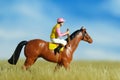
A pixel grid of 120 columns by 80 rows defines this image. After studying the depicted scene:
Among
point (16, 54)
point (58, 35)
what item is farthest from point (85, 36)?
point (16, 54)

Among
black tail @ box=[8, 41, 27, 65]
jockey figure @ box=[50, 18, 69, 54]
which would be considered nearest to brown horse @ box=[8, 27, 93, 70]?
jockey figure @ box=[50, 18, 69, 54]

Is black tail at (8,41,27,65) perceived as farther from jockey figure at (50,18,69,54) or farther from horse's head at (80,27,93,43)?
horse's head at (80,27,93,43)

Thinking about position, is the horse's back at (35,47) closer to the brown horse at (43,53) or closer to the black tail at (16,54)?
the brown horse at (43,53)

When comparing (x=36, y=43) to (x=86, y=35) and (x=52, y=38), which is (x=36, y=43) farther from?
(x=86, y=35)

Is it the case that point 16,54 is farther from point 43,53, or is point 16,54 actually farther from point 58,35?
point 58,35

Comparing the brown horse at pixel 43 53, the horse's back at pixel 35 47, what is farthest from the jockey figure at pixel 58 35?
the horse's back at pixel 35 47

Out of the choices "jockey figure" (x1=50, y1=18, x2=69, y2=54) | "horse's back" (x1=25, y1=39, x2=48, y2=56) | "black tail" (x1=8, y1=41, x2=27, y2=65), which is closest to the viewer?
"jockey figure" (x1=50, y1=18, x2=69, y2=54)

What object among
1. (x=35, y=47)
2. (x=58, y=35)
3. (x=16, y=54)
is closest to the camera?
(x=58, y=35)

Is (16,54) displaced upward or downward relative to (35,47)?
downward

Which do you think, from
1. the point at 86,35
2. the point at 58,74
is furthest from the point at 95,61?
the point at 58,74

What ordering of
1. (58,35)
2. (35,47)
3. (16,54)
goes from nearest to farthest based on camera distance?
(58,35) → (35,47) → (16,54)

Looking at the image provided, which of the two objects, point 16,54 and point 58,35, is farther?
point 16,54

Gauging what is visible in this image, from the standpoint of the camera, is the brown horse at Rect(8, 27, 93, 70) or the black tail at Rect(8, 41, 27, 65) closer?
the brown horse at Rect(8, 27, 93, 70)

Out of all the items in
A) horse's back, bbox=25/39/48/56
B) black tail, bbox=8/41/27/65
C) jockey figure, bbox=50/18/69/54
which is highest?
jockey figure, bbox=50/18/69/54
